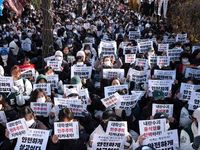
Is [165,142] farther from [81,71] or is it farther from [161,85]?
[81,71]

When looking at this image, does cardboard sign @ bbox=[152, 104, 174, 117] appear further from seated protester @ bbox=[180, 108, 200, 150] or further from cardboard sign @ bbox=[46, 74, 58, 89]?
cardboard sign @ bbox=[46, 74, 58, 89]

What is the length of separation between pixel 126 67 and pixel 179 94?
2.83 m

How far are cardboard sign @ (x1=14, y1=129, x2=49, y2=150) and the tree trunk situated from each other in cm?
508

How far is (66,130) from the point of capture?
12.2 ft

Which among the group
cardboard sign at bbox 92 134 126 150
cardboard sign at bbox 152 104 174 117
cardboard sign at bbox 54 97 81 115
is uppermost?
cardboard sign at bbox 54 97 81 115

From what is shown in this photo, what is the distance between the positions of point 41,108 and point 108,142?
171 centimetres

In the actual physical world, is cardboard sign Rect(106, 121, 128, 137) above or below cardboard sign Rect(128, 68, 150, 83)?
below

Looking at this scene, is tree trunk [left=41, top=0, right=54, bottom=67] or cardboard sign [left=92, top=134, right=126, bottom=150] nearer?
cardboard sign [left=92, top=134, right=126, bottom=150]

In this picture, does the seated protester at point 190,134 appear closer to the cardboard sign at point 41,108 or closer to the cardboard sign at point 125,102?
the cardboard sign at point 125,102

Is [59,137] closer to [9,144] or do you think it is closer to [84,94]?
[9,144]

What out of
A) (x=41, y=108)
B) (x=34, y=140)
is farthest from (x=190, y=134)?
(x=41, y=108)

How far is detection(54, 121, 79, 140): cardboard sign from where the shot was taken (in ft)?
12.2

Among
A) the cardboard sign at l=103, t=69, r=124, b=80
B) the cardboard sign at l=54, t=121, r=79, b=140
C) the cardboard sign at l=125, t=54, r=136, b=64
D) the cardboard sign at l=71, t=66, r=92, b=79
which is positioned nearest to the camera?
the cardboard sign at l=54, t=121, r=79, b=140

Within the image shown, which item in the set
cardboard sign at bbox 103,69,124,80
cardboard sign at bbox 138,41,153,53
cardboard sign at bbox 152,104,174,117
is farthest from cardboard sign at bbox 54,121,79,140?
cardboard sign at bbox 138,41,153,53
